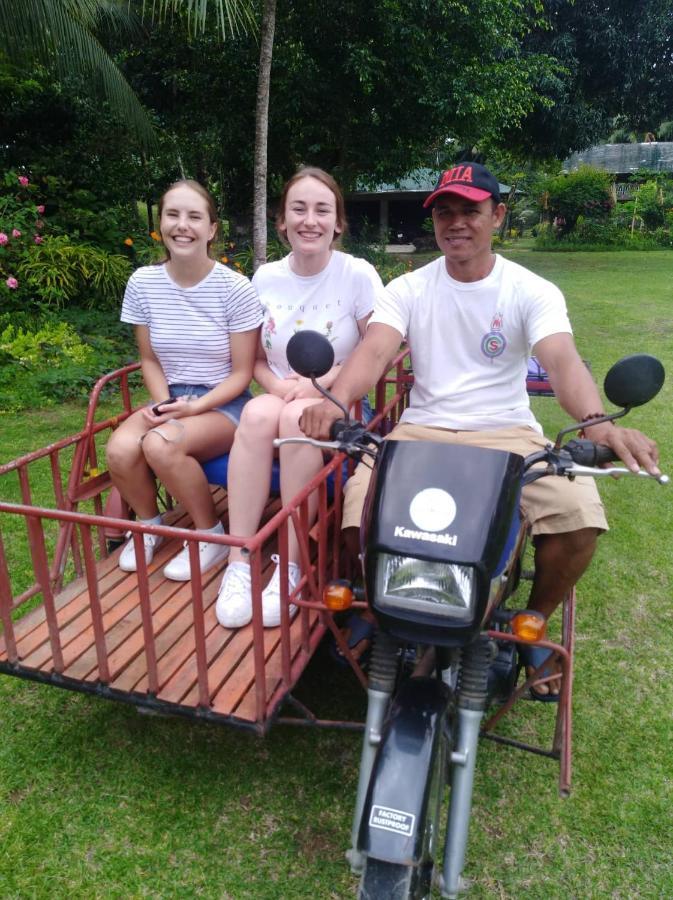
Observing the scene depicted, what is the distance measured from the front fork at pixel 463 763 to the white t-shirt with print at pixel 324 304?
1577mm

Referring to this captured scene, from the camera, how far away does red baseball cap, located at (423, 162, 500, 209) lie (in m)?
2.40

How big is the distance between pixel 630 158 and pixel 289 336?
108 feet

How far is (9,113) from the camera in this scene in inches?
360

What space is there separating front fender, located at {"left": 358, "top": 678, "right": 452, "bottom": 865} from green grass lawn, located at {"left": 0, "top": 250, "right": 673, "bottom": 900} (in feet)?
1.99

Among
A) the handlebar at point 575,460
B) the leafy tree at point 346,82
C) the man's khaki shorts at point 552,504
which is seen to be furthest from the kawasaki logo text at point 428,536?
the leafy tree at point 346,82

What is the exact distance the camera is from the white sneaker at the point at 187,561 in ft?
8.95

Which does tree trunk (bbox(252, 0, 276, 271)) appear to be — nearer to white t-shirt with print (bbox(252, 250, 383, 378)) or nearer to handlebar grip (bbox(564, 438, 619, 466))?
white t-shirt with print (bbox(252, 250, 383, 378))

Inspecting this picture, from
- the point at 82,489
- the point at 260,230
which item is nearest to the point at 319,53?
the point at 260,230

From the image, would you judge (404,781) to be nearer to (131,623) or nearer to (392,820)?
(392,820)

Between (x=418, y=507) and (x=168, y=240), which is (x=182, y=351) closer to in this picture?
(x=168, y=240)

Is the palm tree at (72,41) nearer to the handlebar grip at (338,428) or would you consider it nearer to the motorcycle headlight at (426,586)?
the handlebar grip at (338,428)

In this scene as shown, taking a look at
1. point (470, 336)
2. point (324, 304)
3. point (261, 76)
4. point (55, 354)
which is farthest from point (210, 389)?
point (261, 76)

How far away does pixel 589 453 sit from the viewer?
1.75 meters

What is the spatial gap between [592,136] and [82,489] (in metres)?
16.9
